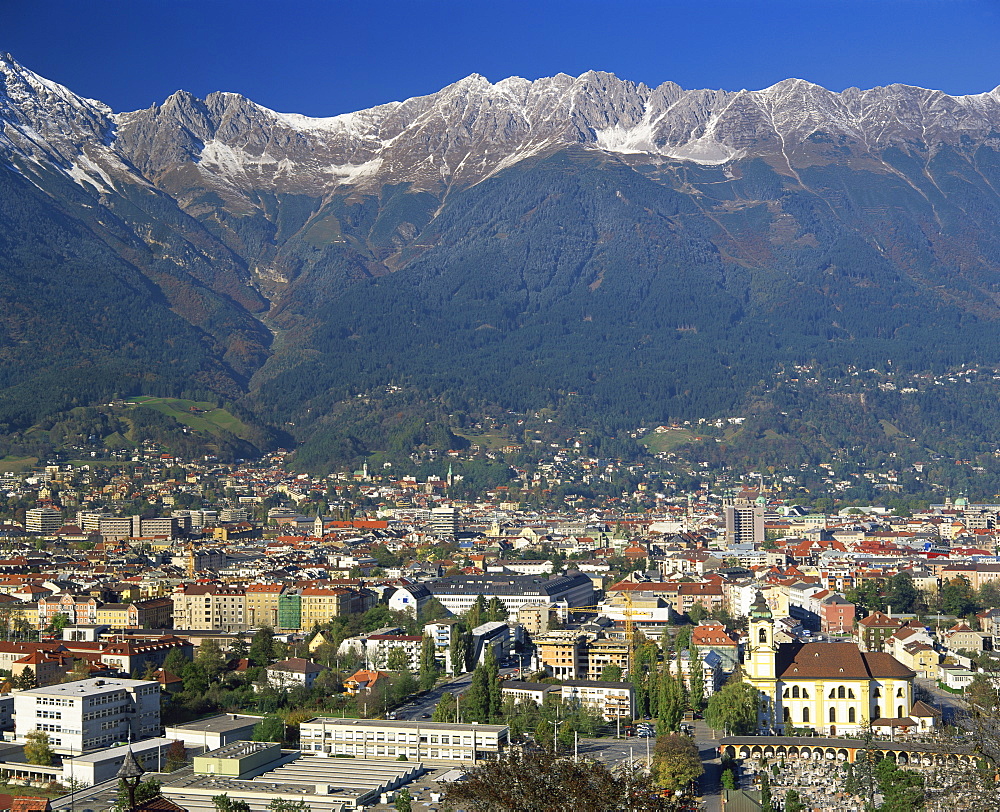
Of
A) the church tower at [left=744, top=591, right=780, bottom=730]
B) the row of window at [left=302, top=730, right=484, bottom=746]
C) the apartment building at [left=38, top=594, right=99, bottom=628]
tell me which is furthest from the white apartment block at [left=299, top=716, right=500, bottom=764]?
the apartment building at [left=38, top=594, right=99, bottom=628]

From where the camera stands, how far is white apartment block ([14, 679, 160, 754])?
51688mm

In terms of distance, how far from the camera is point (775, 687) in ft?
186

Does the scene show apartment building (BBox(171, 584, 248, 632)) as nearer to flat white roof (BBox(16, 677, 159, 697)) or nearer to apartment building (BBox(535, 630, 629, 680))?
apartment building (BBox(535, 630, 629, 680))

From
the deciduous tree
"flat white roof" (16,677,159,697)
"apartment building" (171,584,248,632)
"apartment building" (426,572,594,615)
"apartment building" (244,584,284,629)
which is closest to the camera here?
the deciduous tree

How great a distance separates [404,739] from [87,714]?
10137 mm

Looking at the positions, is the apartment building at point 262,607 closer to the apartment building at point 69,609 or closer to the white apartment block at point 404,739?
the apartment building at point 69,609

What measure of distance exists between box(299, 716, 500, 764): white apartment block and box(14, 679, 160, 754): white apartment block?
222 inches

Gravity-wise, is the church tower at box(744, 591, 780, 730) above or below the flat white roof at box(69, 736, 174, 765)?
above

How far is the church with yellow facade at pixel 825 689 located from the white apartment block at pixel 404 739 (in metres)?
10.1

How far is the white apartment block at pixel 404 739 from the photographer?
5091cm

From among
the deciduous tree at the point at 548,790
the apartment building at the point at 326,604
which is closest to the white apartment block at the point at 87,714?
the apartment building at the point at 326,604

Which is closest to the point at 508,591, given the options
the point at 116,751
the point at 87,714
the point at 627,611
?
the point at 627,611

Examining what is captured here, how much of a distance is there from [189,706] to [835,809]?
24.9 m

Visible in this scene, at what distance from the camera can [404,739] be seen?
170 feet
